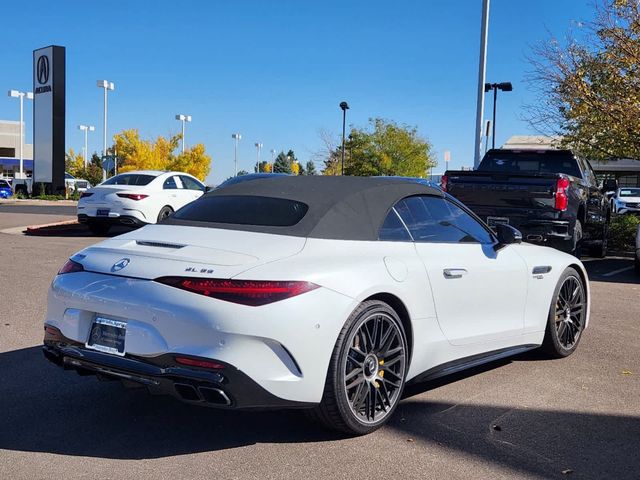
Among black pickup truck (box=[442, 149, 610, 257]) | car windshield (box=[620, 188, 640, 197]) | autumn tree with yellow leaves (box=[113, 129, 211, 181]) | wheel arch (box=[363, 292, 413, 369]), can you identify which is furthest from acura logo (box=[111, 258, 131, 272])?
autumn tree with yellow leaves (box=[113, 129, 211, 181])

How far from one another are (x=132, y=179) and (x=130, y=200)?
1.02m

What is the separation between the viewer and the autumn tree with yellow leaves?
55.8 m

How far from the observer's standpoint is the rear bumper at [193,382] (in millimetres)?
3455

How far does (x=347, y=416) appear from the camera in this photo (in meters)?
3.82

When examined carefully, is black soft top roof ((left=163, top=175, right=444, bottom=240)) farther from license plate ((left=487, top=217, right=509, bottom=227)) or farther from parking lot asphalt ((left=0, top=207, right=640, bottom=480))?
license plate ((left=487, top=217, right=509, bottom=227))

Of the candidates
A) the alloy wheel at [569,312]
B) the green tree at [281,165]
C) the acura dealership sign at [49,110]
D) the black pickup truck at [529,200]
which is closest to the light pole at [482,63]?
the black pickup truck at [529,200]

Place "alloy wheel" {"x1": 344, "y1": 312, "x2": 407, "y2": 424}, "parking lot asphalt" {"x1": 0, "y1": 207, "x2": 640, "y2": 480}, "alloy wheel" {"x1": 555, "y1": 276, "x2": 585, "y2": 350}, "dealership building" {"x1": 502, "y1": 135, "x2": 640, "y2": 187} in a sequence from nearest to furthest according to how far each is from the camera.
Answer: "parking lot asphalt" {"x1": 0, "y1": 207, "x2": 640, "y2": 480} → "alloy wheel" {"x1": 344, "y1": 312, "x2": 407, "y2": 424} → "alloy wheel" {"x1": 555, "y1": 276, "x2": 585, "y2": 350} → "dealership building" {"x1": 502, "y1": 135, "x2": 640, "y2": 187}

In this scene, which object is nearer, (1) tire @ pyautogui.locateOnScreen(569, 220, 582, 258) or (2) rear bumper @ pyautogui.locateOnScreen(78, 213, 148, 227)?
(1) tire @ pyautogui.locateOnScreen(569, 220, 582, 258)

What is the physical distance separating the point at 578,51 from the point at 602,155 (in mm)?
2771

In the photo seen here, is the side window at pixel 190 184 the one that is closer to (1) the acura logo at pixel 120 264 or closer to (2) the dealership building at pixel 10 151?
(1) the acura logo at pixel 120 264

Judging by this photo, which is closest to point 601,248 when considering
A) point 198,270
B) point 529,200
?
point 529,200

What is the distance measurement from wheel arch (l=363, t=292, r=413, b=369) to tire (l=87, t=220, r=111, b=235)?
13.2m

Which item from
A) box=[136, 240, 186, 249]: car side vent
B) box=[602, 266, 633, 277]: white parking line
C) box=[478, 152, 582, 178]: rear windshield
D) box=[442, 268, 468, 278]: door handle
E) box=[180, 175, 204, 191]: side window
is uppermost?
box=[478, 152, 582, 178]: rear windshield

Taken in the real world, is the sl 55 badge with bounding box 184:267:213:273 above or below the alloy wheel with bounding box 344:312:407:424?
above
